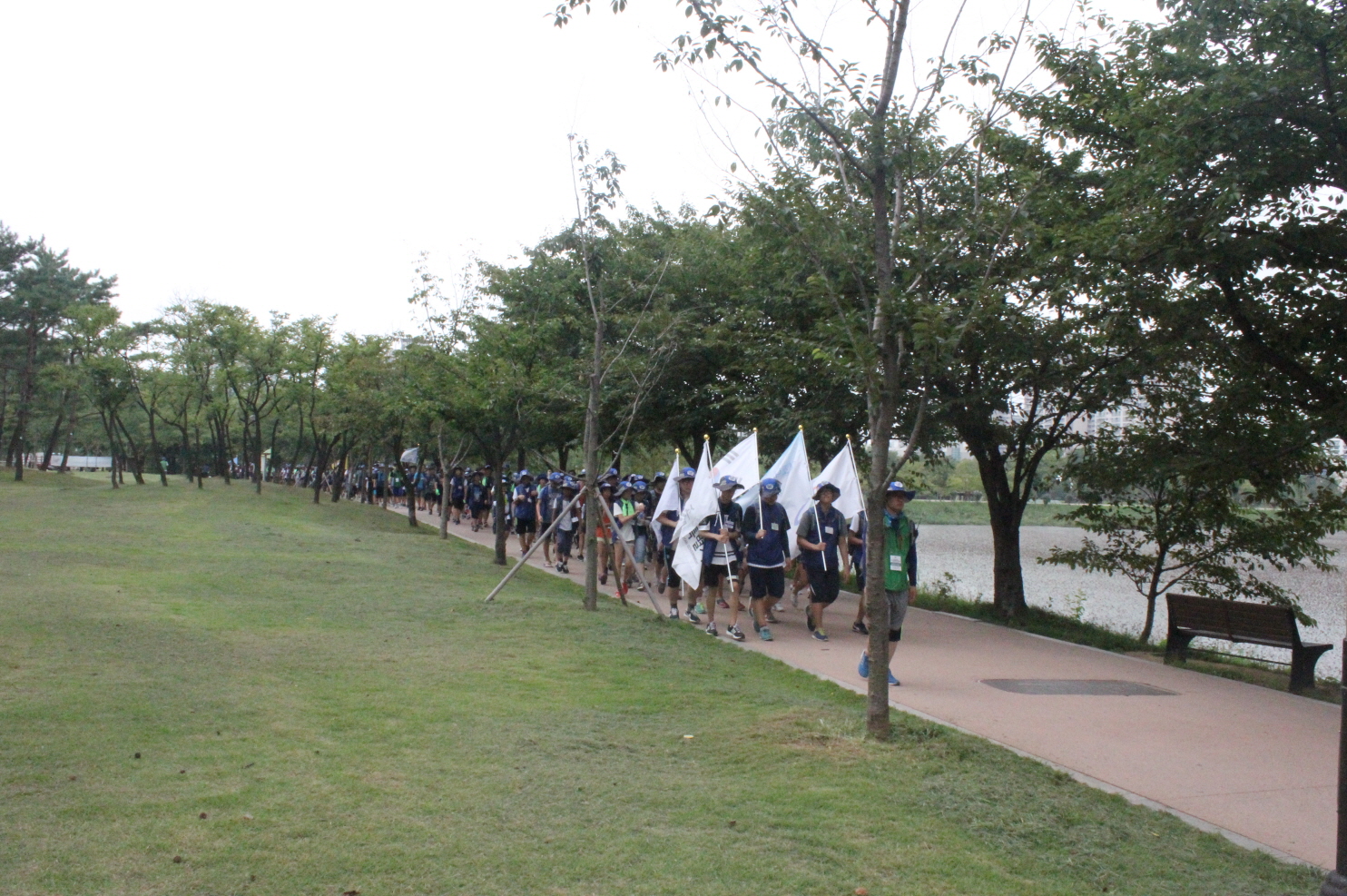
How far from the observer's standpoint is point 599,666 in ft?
30.5

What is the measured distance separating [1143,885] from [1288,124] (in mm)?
6982

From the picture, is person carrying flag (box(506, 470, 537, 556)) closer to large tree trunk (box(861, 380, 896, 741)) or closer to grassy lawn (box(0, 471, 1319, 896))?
grassy lawn (box(0, 471, 1319, 896))

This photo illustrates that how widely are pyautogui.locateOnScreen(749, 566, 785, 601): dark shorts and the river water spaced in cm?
582

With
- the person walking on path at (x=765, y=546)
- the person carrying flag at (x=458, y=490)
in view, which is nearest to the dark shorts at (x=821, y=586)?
the person walking on path at (x=765, y=546)

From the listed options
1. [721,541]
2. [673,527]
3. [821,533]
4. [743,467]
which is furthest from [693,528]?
[673,527]

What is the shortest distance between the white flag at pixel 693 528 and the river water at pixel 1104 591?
20.0ft

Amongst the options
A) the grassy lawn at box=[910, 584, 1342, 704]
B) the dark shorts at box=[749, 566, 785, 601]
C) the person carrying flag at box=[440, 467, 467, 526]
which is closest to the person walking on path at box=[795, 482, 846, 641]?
the dark shorts at box=[749, 566, 785, 601]

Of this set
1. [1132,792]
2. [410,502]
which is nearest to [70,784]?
[1132,792]

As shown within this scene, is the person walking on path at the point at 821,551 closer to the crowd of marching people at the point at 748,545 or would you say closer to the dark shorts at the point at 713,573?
the crowd of marching people at the point at 748,545

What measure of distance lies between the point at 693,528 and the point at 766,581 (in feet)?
4.44

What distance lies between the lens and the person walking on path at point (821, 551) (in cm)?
1216

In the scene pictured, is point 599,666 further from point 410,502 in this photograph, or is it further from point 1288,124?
point 410,502

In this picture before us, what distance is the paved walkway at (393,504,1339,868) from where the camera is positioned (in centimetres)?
609

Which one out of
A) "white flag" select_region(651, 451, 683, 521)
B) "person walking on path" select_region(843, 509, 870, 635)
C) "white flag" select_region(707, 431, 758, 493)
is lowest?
"person walking on path" select_region(843, 509, 870, 635)
